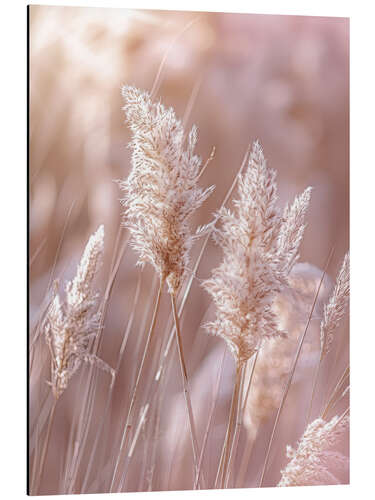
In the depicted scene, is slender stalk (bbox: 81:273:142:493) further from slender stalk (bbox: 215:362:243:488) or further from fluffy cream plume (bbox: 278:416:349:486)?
fluffy cream plume (bbox: 278:416:349:486)

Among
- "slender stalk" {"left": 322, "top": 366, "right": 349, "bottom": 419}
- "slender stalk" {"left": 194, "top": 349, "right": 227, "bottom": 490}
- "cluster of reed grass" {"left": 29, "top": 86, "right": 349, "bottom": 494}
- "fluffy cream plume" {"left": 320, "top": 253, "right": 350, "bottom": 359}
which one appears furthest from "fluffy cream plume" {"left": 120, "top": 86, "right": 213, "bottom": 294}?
"slender stalk" {"left": 322, "top": 366, "right": 349, "bottom": 419}

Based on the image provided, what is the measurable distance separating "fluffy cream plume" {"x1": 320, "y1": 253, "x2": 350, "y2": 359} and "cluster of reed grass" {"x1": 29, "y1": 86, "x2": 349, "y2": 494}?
0.13 meters

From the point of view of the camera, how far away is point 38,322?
2277 mm

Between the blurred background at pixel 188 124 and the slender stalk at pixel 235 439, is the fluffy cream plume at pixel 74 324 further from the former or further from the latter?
the slender stalk at pixel 235 439

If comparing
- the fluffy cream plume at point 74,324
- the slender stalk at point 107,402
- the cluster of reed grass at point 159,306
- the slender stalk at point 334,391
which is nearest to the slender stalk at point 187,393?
the cluster of reed grass at point 159,306

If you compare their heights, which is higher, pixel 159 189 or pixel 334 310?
pixel 159 189

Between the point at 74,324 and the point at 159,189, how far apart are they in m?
0.44

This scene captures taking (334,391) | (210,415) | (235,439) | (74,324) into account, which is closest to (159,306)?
(74,324)

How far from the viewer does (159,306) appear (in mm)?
2357

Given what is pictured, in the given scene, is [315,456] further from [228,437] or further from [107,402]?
[107,402]

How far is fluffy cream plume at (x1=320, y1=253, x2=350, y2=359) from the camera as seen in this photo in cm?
247
